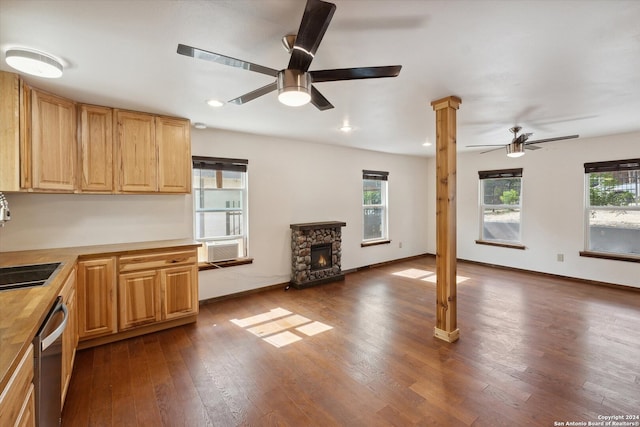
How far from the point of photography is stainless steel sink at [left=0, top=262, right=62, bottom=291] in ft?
6.14

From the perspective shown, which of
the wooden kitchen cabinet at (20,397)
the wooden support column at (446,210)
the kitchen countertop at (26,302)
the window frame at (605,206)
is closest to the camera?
the wooden kitchen cabinet at (20,397)

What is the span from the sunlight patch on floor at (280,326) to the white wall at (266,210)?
0.94m

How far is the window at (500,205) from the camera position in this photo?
5750 millimetres

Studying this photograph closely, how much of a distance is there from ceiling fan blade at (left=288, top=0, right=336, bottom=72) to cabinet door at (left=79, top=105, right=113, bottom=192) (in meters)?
2.48

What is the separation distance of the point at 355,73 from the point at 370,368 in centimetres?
229

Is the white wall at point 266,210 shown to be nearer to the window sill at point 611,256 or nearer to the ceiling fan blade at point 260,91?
the ceiling fan blade at point 260,91

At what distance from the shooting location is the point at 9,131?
2330 millimetres

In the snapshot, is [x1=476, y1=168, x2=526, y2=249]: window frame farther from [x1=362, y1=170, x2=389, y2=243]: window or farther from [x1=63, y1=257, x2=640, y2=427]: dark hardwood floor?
[x1=362, y1=170, x2=389, y2=243]: window

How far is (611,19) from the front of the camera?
64.4 inches

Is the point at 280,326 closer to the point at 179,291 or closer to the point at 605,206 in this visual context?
the point at 179,291

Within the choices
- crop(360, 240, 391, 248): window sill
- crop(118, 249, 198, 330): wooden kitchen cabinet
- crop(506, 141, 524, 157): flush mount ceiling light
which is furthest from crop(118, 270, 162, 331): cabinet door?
crop(506, 141, 524, 157): flush mount ceiling light

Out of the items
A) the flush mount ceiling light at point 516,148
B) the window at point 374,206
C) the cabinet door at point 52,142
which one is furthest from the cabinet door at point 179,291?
the flush mount ceiling light at point 516,148

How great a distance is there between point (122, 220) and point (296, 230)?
7.75ft

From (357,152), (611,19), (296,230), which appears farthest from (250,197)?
(611,19)
